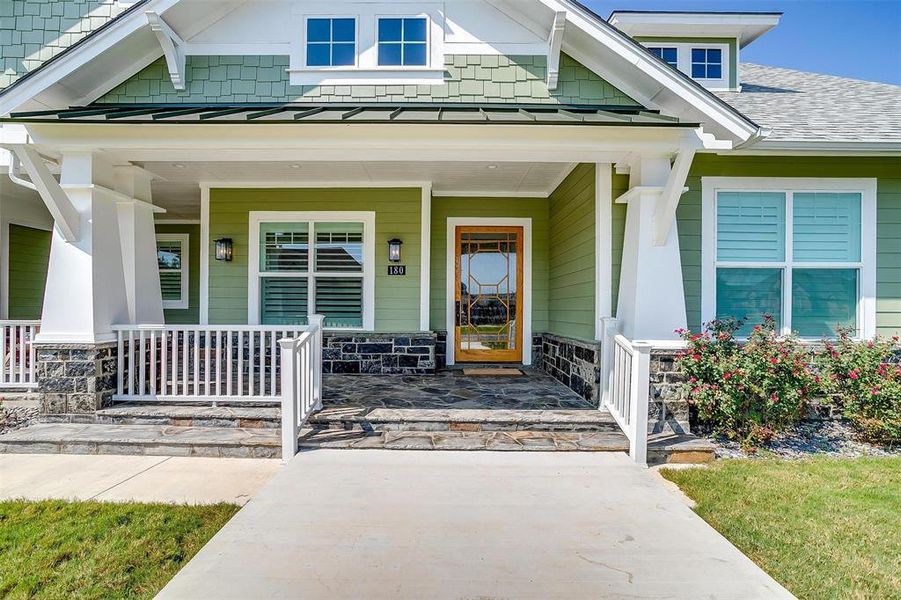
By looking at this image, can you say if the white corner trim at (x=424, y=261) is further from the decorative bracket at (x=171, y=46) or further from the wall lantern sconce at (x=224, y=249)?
the decorative bracket at (x=171, y=46)

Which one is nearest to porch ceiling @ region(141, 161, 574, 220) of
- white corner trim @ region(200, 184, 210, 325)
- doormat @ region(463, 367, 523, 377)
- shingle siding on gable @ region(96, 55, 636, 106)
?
white corner trim @ region(200, 184, 210, 325)

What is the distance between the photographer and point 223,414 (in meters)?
4.70

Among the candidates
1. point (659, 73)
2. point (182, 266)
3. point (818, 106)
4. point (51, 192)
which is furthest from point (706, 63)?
point (182, 266)

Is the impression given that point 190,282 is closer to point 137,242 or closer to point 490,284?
point 137,242

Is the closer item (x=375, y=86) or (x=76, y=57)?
(x=76, y=57)

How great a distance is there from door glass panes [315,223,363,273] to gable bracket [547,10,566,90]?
363 centimetres

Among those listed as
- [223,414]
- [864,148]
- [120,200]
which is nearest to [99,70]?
[120,200]

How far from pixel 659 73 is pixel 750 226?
222 cm

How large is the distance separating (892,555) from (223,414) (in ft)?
17.3

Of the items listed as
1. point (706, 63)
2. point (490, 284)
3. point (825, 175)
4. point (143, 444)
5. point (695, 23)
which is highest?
point (695, 23)

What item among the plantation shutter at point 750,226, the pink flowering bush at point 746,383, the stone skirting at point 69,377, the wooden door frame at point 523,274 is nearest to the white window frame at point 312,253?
the wooden door frame at point 523,274

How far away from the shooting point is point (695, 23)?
6.80 metres

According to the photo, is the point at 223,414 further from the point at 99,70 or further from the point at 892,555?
the point at 892,555

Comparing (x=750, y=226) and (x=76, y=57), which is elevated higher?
(x=76, y=57)
